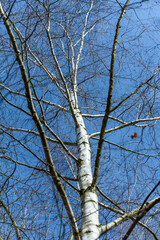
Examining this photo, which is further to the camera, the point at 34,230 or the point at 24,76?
the point at 34,230

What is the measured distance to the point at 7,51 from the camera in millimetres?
3137

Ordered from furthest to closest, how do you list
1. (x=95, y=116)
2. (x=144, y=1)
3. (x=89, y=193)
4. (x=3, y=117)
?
(x=95, y=116) → (x=3, y=117) → (x=144, y=1) → (x=89, y=193)

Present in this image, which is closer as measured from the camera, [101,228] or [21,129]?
[101,228]

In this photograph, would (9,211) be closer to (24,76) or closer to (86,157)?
(86,157)

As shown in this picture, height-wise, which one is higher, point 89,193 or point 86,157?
point 86,157

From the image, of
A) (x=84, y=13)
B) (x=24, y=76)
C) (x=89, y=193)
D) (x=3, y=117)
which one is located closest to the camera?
(x=24, y=76)

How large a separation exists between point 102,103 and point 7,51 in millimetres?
1613

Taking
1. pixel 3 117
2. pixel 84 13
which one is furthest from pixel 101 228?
pixel 84 13

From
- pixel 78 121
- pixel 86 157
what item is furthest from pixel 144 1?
pixel 86 157

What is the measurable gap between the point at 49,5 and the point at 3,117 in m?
1.53

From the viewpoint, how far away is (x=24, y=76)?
2.22 meters

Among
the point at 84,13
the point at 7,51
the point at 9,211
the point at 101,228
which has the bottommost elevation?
the point at 101,228

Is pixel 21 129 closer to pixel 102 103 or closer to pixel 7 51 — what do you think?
pixel 7 51

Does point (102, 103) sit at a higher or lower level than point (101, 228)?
higher
